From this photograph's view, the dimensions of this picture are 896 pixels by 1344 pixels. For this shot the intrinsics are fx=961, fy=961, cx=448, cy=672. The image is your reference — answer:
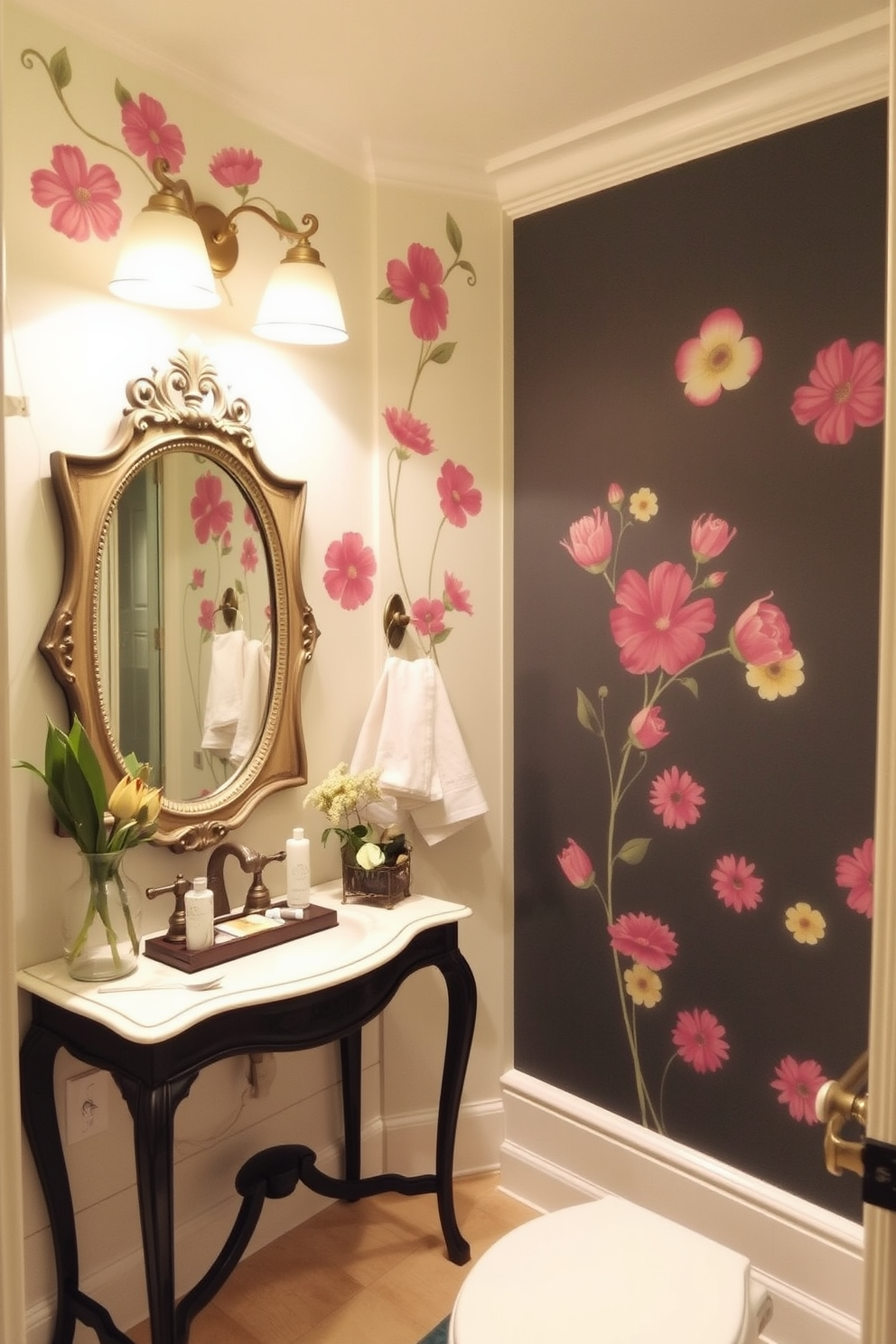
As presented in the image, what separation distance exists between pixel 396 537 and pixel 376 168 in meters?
0.86

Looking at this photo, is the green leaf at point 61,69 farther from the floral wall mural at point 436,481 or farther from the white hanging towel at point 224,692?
the white hanging towel at point 224,692

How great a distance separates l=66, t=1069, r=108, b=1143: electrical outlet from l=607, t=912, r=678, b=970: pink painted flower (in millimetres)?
1139

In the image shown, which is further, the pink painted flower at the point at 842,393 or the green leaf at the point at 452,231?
the green leaf at the point at 452,231

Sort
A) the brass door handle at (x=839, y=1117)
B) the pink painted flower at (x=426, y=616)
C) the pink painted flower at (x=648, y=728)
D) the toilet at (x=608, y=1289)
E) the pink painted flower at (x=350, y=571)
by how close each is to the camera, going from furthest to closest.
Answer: the pink painted flower at (x=426, y=616)
the pink painted flower at (x=350, y=571)
the pink painted flower at (x=648, y=728)
the toilet at (x=608, y=1289)
the brass door handle at (x=839, y=1117)

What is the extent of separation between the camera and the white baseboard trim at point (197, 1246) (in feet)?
6.00

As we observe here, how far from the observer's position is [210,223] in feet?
6.38

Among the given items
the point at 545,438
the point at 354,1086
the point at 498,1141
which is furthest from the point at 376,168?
the point at 498,1141

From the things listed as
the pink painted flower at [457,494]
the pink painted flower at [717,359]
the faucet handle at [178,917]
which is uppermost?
the pink painted flower at [717,359]

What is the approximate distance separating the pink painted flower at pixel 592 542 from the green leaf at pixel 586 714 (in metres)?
0.30

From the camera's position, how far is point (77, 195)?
5.70ft

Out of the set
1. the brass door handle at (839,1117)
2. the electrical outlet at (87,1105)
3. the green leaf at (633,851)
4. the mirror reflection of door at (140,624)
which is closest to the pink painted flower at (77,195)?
the mirror reflection of door at (140,624)

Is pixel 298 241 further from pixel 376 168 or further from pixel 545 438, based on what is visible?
pixel 545 438

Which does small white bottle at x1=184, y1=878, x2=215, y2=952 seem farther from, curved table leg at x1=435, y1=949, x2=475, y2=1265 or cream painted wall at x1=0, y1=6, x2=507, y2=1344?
curved table leg at x1=435, y1=949, x2=475, y2=1265

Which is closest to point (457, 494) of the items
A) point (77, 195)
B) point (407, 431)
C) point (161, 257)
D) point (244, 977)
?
point (407, 431)
